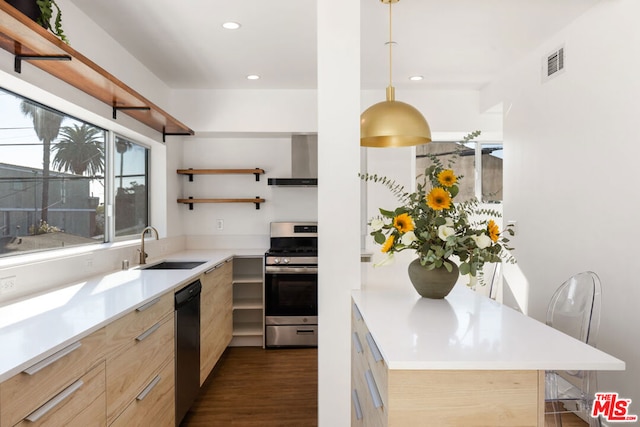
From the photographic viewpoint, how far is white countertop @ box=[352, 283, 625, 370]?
3.56 ft

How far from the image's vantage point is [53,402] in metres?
1.28

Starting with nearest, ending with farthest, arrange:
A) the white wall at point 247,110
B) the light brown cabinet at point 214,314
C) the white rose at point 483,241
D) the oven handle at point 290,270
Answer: the white rose at point 483,241
the light brown cabinet at point 214,314
the oven handle at point 290,270
the white wall at point 247,110

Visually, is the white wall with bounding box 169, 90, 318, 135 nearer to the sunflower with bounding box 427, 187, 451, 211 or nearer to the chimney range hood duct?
the chimney range hood duct

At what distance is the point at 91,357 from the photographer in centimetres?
150

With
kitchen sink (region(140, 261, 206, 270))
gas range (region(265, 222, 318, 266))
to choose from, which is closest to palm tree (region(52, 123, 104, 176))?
kitchen sink (region(140, 261, 206, 270))

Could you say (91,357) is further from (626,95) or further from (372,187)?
(372,187)

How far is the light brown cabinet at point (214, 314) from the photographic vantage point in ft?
9.85

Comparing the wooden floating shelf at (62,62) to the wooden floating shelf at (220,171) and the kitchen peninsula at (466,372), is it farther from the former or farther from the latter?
the kitchen peninsula at (466,372)

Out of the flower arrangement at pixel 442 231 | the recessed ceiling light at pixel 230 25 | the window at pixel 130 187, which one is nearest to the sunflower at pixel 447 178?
the flower arrangement at pixel 442 231

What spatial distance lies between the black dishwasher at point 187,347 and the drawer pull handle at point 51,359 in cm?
107

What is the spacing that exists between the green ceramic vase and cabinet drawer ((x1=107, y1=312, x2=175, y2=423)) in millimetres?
1255

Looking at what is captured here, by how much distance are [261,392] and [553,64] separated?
325cm

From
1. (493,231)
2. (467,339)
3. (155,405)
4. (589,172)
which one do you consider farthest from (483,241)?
(155,405)

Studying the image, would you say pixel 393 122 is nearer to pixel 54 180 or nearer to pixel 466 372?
pixel 466 372
